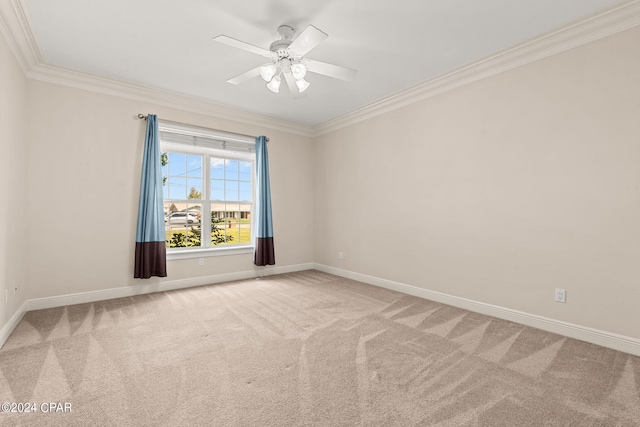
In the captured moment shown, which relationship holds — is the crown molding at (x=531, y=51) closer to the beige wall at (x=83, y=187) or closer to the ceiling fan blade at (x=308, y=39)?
the ceiling fan blade at (x=308, y=39)

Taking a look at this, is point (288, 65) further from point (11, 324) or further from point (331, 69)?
point (11, 324)

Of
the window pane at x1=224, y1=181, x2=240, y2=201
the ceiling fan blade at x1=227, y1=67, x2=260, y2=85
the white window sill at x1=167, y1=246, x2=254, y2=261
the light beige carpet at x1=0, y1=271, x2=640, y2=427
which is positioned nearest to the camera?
the light beige carpet at x1=0, y1=271, x2=640, y2=427

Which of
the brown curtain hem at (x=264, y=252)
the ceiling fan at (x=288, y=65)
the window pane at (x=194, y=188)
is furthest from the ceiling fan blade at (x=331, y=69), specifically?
the brown curtain hem at (x=264, y=252)

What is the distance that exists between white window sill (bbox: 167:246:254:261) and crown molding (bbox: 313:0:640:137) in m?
3.07

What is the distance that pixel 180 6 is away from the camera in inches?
94.1

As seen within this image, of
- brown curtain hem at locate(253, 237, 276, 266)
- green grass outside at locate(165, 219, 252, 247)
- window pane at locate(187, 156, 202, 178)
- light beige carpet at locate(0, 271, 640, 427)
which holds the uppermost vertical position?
window pane at locate(187, 156, 202, 178)

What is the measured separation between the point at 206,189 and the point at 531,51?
4.38 metres

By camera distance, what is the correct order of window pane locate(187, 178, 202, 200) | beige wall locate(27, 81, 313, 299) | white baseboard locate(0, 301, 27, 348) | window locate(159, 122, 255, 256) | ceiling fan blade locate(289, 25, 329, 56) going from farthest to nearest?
window pane locate(187, 178, 202, 200)
window locate(159, 122, 255, 256)
beige wall locate(27, 81, 313, 299)
white baseboard locate(0, 301, 27, 348)
ceiling fan blade locate(289, 25, 329, 56)

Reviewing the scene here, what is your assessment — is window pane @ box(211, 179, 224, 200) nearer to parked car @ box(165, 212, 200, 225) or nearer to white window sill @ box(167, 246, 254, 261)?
parked car @ box(165, 212, 200, 225)

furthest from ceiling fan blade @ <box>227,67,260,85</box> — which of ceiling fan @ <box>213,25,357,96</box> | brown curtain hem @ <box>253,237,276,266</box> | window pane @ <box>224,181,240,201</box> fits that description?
brown curtain hem @ <box>253,237,276,266</box>

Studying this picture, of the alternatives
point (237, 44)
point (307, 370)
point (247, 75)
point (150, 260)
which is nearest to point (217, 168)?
point (150, 260)

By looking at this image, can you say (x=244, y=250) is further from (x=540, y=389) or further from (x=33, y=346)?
(x=540, y=389)

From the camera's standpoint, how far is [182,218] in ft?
15.0

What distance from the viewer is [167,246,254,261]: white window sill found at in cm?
433
